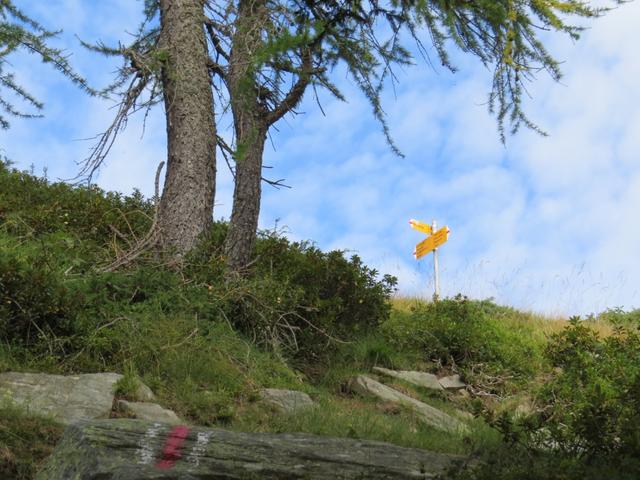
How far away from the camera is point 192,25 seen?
9.97 m

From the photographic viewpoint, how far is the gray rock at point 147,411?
5.46 metres

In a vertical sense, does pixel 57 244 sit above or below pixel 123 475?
above

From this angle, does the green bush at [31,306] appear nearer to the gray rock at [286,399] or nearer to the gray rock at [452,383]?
the gray rock at [286,399]

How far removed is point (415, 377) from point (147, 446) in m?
5.50

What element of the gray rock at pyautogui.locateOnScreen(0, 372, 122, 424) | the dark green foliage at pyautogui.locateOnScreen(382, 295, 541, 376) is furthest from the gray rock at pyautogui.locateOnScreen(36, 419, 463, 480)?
the dark green foliage at pyautogui.locateOnScreen(382, 295, 541, 376)

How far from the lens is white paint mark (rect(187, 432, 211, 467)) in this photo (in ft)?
12.4

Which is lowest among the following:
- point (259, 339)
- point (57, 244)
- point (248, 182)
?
point (259, 339)

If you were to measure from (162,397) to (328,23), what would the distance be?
4.68 m

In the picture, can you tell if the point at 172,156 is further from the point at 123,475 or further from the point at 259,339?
the point at 123,475

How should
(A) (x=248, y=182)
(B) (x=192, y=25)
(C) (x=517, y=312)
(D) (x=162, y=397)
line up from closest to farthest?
(D) (x=162, y=397)
(A) (x=248, y=182)
(B) (x=192, y=25)
(C) (x=517, y=312)

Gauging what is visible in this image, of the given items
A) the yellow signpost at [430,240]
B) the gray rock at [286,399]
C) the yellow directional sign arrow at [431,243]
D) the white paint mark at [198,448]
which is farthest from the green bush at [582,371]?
the yellow directional sign arrow at [431,243]

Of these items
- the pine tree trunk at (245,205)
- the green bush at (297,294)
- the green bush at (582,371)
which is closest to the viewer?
the green bush at (582,371)

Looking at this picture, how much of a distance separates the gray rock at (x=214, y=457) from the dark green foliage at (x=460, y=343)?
18.6ft

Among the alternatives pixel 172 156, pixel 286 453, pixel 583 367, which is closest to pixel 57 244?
pixel 172 156
